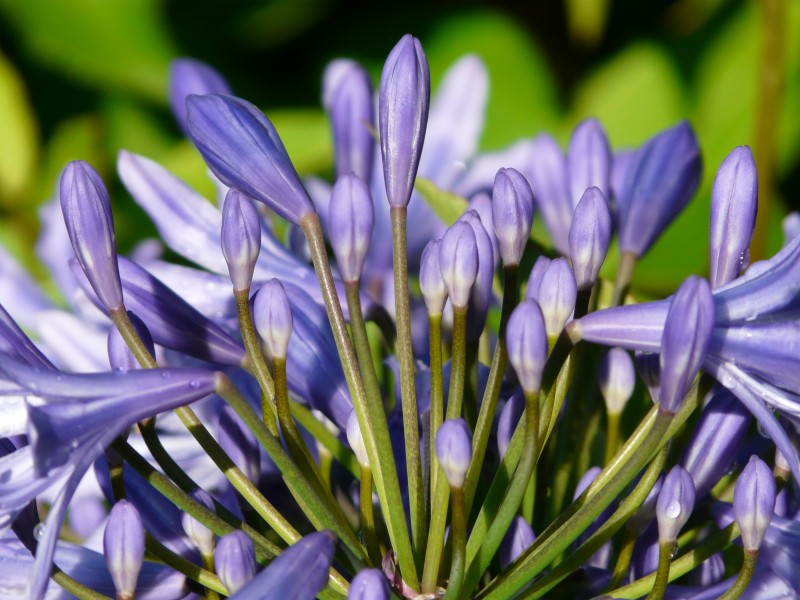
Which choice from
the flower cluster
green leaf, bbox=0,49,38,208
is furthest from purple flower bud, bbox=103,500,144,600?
green leaf, bbox=0,49,38,208

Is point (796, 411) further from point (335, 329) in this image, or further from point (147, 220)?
point (147, 220)

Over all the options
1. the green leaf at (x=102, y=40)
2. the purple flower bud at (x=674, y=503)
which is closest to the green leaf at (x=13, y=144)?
the green leaf at (x=102, y=40)

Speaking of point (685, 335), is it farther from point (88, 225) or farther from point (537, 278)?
point (88, 225)

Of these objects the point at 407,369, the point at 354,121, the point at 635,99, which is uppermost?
the point at 635,99

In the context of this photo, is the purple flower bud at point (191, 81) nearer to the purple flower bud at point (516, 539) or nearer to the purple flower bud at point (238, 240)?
the purple flower bud at point (238, 240)

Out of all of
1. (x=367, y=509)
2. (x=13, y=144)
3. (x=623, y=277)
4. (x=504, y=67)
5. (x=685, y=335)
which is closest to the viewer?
(x=685, y=335)

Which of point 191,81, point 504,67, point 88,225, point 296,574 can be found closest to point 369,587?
point 296,574
